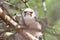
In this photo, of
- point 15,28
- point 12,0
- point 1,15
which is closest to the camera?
point 15,28

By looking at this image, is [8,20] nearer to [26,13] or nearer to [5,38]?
[5,38]

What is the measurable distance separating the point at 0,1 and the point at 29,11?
19.3 inches

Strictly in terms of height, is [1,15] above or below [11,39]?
above

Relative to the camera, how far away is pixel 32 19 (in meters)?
1.51

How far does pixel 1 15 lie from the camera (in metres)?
1.06

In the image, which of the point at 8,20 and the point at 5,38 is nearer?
the point at 8,20

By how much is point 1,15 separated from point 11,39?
412 millimetres

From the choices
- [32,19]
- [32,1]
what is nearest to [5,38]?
[32,19]

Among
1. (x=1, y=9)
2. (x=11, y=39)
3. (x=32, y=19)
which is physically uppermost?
(x=1, y=9)

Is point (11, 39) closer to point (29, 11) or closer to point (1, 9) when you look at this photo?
point (29, 11)

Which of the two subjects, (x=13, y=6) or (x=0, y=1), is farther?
(x=13, y=6)

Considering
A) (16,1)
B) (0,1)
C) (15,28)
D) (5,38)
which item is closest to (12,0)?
(16,1)

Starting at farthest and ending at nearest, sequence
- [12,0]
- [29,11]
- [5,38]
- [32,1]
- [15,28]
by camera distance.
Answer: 1. [32,1]
2. [12,0]
3. [29,11]
4. [5,38]
5. [15,28]

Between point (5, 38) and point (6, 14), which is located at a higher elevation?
point (6, 14)
